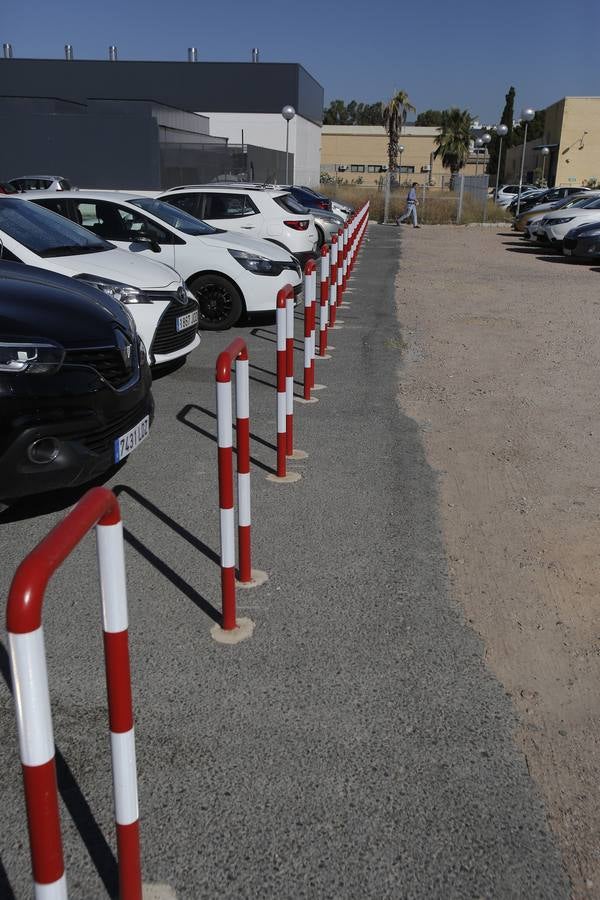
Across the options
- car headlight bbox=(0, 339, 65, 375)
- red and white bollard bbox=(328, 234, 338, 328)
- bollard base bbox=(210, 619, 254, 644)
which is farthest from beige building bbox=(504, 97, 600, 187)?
bollard base bbox=(210, 619, 254, 644)

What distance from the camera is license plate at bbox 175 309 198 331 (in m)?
7.63

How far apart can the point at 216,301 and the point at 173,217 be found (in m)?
1.17

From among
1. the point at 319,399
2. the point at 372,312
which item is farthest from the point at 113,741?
the point at 372,312

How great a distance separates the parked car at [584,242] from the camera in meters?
19.5

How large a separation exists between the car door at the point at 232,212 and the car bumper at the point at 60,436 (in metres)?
9.06

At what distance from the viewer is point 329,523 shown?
15.9 ft

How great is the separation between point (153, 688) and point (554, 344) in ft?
27.6

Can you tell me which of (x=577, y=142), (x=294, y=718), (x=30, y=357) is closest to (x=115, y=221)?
(x=30, y=357)

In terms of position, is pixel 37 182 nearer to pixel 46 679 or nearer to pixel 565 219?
pixel 565 219

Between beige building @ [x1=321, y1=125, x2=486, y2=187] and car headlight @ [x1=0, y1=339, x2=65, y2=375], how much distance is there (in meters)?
77.9

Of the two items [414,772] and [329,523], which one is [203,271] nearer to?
[329,523]

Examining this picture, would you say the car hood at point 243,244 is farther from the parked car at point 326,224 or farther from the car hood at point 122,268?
the parked car at point 326,224

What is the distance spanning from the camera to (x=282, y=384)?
5.16m

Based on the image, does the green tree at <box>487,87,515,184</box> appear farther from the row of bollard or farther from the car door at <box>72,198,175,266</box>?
the row of bollard
